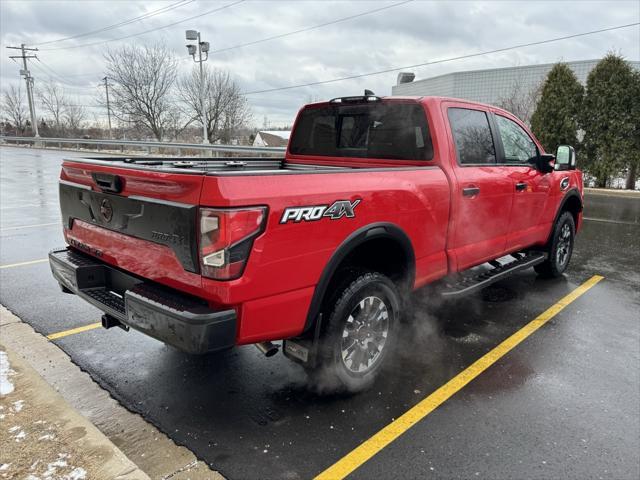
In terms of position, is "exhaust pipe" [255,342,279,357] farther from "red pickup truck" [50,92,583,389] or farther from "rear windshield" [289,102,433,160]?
"rear windshield" [289,102,433,160]

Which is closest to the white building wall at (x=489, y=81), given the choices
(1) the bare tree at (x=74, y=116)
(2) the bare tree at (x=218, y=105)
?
(2) the bare tree at (x=218, y=105)

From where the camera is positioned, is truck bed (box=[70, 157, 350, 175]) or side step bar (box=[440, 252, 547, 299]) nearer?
truck bed (box=[70, 157, 350, 175])

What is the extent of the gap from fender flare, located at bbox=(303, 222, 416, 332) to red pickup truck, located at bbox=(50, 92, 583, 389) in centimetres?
1

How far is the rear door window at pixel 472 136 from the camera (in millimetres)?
4078

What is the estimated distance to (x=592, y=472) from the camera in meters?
2.52

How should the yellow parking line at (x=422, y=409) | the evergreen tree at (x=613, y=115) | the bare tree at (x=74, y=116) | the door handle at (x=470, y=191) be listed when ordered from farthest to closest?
the bare tree at (x=74, y=116) < the evergreen tree at (x=613, y=115) < the door handle at (x=470, y=191) < the yellow parking line at (x=422, y=409)

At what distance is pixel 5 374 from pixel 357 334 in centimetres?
238

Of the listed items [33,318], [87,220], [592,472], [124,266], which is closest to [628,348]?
[592,472]

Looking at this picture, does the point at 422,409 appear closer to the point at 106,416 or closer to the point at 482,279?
the point at 482,279

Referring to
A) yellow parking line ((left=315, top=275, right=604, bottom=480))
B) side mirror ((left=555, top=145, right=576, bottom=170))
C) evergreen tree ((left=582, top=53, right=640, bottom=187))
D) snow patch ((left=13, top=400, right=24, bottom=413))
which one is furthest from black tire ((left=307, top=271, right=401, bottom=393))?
evergreen tree ((left=582, top=53, right=640, bottom=187))

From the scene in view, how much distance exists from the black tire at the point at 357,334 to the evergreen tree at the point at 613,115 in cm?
1569

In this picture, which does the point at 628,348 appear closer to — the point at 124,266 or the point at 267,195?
the point at 267,195

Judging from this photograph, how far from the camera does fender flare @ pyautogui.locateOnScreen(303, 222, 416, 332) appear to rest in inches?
110

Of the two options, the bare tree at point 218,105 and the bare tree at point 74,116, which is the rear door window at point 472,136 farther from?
the bare tree at point 74,116
